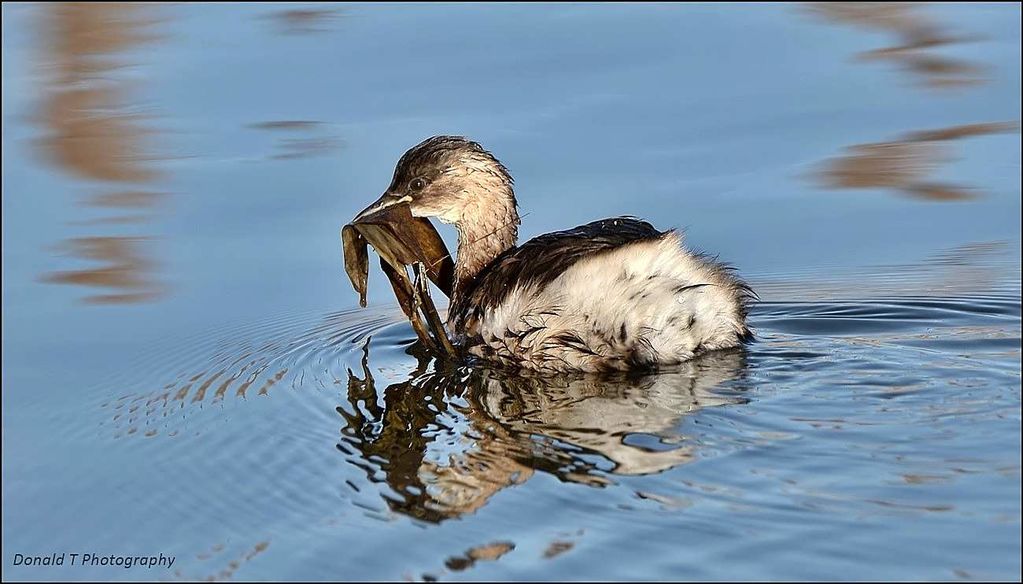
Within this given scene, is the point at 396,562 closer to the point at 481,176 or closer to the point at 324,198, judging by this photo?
the point at 481,176

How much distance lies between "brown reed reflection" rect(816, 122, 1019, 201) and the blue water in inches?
1.0

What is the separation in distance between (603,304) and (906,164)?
329 centimetres

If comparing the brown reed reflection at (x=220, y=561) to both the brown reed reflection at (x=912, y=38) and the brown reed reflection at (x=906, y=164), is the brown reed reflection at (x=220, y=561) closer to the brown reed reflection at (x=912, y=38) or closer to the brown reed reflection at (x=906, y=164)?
the brown reed reflection at (x=906, y=164)

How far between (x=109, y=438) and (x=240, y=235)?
254 centimetres

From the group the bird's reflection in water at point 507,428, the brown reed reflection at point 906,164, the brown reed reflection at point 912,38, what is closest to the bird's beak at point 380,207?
the bird's reflection in water at point 507,428

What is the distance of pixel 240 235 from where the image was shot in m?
8.88

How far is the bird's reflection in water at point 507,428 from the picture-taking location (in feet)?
18.1

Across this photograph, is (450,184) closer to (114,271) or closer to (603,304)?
(603,304)

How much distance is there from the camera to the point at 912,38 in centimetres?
1100

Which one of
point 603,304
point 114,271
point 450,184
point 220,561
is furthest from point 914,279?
point 114,271

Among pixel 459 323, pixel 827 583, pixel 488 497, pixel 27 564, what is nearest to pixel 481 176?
pixel 459 323

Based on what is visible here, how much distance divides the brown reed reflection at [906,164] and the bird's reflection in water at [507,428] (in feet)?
8.55

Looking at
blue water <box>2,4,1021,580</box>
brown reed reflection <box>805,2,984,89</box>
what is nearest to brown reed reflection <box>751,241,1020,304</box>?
blue water <box>2,4,1021,580</box>

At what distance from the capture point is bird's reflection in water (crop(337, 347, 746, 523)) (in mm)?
5531
